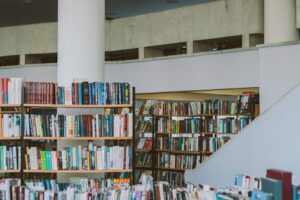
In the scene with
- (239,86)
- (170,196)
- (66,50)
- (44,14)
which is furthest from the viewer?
(44,14)

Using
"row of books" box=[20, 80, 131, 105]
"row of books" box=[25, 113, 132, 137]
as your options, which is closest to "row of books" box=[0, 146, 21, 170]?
"row of books" box=[25, 113, 132, 137]

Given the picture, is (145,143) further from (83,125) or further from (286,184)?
(286,184)

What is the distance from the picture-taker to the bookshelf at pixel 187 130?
10.0m

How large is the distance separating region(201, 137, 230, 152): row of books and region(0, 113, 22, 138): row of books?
4.68 meters

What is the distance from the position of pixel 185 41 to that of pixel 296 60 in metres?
2.95

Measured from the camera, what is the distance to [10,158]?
6469 millimetres

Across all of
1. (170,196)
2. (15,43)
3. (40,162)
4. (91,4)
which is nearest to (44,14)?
(15,43)

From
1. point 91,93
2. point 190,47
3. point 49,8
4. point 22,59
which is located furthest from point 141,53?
point 49,8

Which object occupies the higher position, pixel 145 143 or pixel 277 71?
pixel 277 71

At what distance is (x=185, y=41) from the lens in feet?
35.4

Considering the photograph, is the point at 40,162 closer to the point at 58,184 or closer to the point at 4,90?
the point at 58,184

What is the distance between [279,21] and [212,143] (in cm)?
264

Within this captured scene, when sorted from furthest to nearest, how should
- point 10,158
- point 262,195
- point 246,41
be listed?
point 246,41
point 10,158
point 262,195

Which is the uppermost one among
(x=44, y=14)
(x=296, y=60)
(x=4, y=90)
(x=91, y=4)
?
(x=44, y=14)
